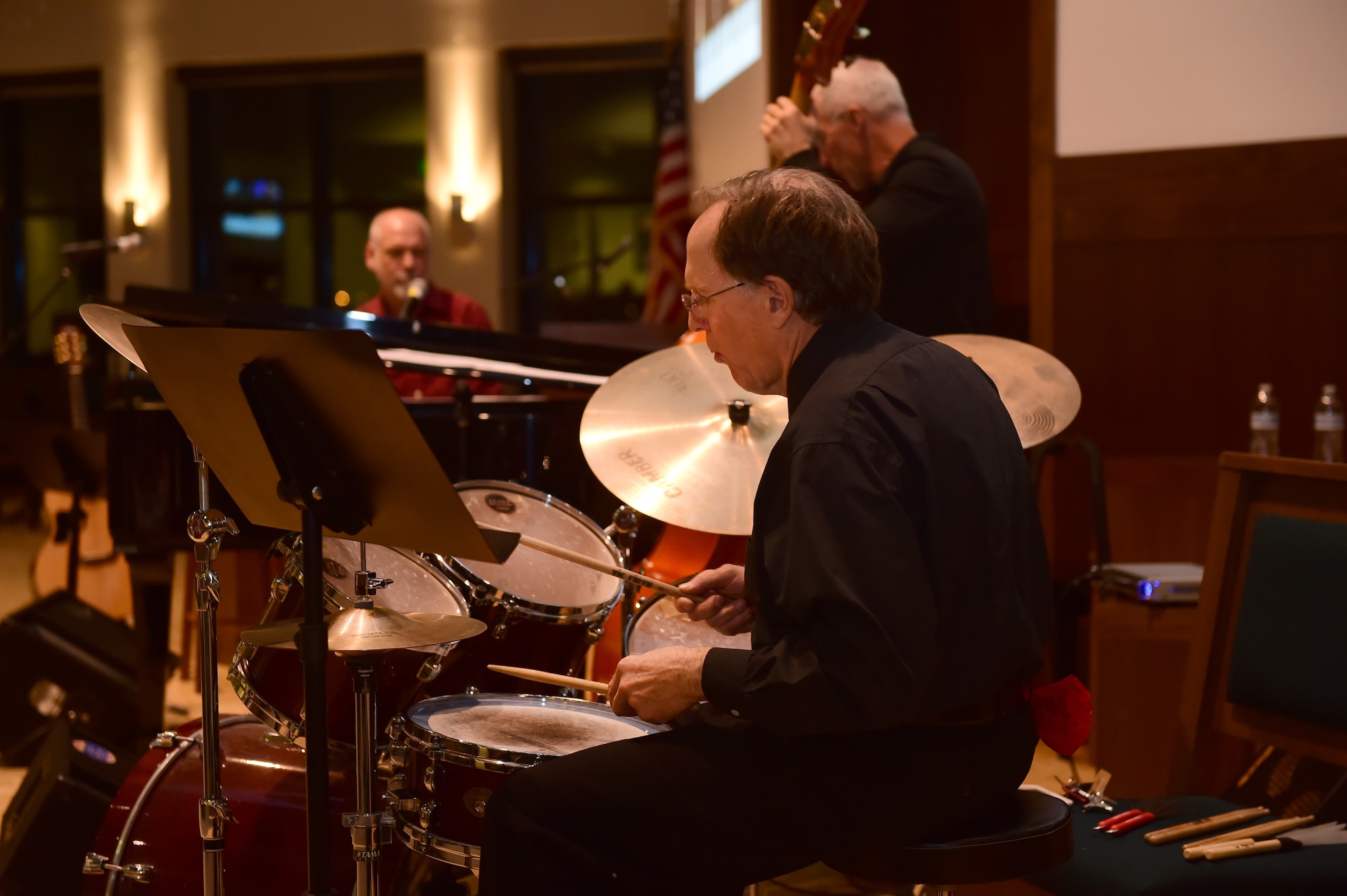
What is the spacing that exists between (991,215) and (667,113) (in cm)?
367

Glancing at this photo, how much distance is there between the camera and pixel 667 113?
7570 millimetres

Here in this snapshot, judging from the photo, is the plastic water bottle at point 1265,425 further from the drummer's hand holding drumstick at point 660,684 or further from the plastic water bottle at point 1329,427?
the drummer's hand holding drumstick at point 660,684

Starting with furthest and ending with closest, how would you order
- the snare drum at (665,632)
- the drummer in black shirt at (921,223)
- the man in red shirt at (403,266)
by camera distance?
the man in red shirt at (403,266) → the drummer in black shirt at (921,223) → the snare drum at (665,632)

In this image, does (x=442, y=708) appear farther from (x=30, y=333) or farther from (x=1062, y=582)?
(x=30, y=333)

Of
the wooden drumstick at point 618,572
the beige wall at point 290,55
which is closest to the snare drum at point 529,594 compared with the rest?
the wooden drumstick at point 618,572

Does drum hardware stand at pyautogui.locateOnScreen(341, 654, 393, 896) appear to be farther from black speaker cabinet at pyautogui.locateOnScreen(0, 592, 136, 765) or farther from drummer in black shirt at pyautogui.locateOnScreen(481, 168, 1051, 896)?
black speaker cabinet at pyautogui.locateOnScreen(0, 592, 136, 765)

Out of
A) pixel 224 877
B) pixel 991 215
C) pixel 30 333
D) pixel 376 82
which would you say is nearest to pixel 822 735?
pixel 224 877

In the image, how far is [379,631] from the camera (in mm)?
1638

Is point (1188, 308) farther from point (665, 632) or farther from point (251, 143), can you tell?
point (251, 143)

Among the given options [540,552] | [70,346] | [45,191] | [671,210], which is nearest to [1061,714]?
[540,552]

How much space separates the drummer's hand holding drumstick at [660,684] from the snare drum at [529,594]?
0.57 metres

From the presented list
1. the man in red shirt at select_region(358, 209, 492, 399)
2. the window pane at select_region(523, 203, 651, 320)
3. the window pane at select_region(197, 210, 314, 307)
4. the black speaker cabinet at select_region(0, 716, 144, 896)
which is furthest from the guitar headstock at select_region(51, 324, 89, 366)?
the window pane at select_region(197, 210, 314, 307)

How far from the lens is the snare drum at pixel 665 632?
208 cm

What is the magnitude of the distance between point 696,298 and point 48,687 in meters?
2.76
